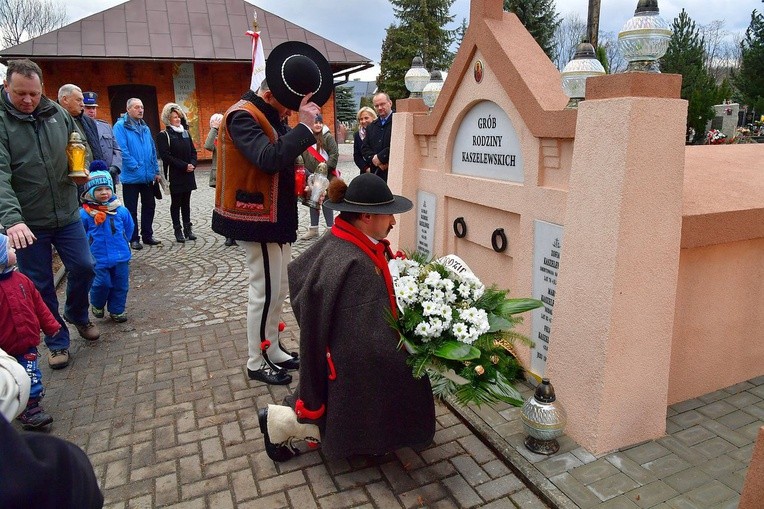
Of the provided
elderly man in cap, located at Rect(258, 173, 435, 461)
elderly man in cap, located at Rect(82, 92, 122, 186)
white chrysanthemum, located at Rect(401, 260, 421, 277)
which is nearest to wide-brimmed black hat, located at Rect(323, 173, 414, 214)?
elderly man in cap, located at Rect(258, 173, 435, 461)

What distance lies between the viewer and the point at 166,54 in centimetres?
1800

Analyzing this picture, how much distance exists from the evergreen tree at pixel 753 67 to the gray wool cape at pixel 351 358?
28.8 m

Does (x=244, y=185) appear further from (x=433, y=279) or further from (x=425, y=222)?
(x=425, y=222)

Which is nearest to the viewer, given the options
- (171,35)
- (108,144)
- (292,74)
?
(292,74)

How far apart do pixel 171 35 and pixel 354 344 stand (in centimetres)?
1933

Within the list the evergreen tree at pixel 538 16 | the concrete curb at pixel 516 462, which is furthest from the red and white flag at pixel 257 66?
the evergreen tree at pixel 538 16

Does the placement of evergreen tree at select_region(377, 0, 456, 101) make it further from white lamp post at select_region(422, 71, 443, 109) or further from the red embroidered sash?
the red embroidered sash

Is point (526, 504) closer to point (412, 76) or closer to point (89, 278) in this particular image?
point (89, 278)

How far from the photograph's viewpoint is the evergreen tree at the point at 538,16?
2747cm

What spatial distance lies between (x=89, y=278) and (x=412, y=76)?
12.4ft

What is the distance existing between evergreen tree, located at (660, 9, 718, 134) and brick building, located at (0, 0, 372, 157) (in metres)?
13.8

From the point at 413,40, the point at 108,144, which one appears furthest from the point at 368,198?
the point at 413,40

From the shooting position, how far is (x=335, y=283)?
2.70 meters

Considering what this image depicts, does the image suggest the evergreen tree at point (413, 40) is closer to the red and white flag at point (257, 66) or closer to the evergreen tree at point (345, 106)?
the evergreen tree at point (345, 106)
